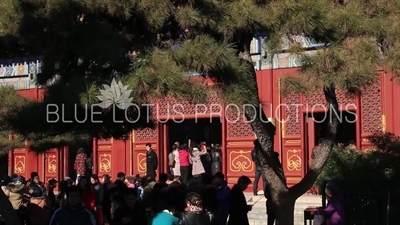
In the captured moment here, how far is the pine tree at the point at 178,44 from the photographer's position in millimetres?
10922

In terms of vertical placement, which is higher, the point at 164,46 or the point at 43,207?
the point at 164,46

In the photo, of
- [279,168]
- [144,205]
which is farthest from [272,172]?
[144,205]

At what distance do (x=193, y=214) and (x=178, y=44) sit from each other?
230cm

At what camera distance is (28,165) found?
29.7 metres

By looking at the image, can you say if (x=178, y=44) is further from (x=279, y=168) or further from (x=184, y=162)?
(x=184, y=162)

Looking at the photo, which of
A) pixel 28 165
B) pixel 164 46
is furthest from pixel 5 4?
pixel 28 165

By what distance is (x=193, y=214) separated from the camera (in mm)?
10922

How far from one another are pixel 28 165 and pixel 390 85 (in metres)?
13.8

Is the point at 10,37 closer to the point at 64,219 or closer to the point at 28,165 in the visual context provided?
the point at 64,219

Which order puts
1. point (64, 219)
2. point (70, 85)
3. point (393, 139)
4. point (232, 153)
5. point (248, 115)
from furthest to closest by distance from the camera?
point (232, 153)
point (393, 139)
point (248, 115)
point (70, 85)
point (64, 219)

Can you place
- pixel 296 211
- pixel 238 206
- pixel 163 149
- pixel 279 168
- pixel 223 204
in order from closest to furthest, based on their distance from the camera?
pixel 279 168
pixel 238 206
pixel 223 204
pixel 296 211
pixel 163 149

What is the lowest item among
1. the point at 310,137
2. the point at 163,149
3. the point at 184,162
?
the point at 184,162

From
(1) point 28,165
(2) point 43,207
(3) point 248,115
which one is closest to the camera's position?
(3) point 248,115

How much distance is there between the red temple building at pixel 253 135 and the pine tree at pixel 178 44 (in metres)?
6.23
